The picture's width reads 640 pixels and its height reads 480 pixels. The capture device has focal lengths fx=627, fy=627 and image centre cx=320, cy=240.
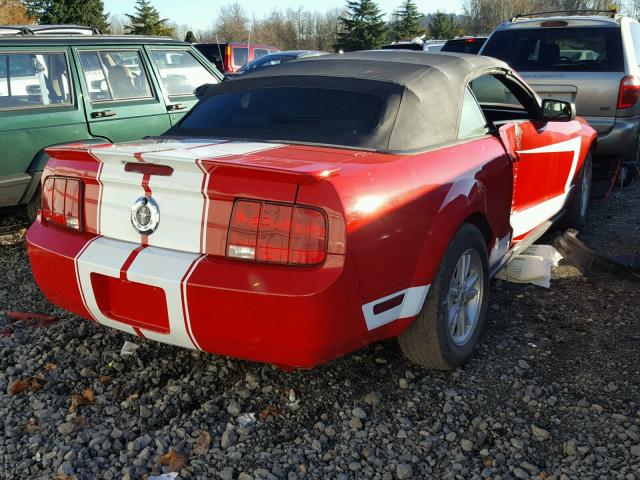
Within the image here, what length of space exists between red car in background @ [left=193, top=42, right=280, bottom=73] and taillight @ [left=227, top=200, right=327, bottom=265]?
13957 millimetres

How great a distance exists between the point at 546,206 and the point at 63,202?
299 cm

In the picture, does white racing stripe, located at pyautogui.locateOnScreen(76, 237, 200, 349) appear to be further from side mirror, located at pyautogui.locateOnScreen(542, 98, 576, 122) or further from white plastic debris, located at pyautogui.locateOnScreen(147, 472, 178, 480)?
side mirror, located at pyautogui.locateOnScreen(542, 98, 576, 122)

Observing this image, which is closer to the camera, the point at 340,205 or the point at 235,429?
the point at 340,205

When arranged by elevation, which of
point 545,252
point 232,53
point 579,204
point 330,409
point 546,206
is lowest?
point 330,409

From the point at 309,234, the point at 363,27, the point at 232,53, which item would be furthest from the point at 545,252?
the point at 363,27

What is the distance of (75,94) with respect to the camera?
5.18 m

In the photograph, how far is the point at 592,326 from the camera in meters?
3.48

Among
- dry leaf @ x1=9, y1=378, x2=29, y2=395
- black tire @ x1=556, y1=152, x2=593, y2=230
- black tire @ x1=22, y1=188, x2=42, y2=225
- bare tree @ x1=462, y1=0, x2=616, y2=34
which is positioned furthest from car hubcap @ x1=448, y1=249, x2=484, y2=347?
bare tree @ x1=462, y1=0, x2=616, y2=34

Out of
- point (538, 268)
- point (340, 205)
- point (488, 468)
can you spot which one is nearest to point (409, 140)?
point (340, 205)

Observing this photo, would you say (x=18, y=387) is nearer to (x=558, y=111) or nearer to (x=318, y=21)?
(x=558, y=111)

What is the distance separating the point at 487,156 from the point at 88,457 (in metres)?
2.27

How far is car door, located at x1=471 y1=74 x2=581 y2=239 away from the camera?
3619mm

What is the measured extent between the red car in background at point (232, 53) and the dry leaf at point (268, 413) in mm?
13825

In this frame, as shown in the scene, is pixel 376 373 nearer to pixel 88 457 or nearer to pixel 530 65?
pixel 88 457
